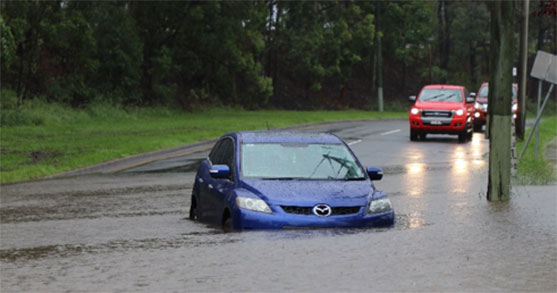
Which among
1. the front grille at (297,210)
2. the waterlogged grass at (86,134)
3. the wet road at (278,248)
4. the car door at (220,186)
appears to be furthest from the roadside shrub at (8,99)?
the front grille at (297,210)

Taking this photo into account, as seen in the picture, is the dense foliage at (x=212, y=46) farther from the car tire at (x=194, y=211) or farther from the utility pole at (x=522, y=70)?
the car tire at (x=194, y=211)

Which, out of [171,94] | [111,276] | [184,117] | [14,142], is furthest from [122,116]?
[111,276]

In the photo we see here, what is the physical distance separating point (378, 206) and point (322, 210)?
30.1 inches

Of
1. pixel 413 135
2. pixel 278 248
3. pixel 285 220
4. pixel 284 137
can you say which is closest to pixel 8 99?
pixel 413 135

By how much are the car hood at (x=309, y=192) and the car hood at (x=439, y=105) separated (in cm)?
2311

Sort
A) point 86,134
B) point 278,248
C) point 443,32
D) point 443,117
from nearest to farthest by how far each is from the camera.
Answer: point 278,248 → point 443,117 → point 86,134 → point 443,32

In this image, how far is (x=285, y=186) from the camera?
12.0 meters

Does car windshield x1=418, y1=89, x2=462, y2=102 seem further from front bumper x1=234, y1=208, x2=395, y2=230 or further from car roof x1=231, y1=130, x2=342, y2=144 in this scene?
front bumper x1=234, y1=208, x2=395, y2=230

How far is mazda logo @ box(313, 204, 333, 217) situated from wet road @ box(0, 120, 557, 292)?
0.20m

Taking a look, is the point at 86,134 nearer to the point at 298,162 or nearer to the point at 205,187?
the point at 205,187

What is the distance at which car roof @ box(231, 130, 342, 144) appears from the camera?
1323 centimetres

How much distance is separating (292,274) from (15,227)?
20.2ft

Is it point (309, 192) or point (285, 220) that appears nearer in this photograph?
point (285, 220)

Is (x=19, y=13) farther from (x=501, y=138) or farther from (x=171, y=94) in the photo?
(x=501, y=138)
